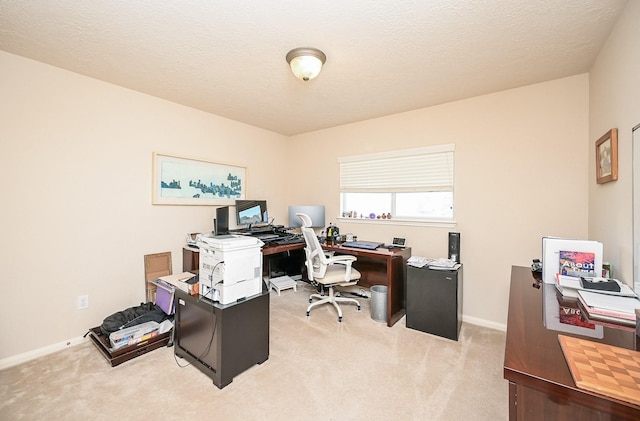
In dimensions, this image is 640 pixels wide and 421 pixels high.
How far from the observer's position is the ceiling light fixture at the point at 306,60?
1.99m

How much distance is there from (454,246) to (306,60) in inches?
91.1

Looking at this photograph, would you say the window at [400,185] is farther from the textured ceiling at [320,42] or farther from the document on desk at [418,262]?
the textured ceiling at [320,42]

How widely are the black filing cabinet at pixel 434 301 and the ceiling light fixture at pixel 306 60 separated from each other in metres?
2.06

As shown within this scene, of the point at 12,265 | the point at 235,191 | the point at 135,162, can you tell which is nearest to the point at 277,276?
the point at 235,191

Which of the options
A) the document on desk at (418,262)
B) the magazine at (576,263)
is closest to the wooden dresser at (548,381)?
the magazine at (576,263)

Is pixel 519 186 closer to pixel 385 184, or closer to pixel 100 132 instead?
pixel 385 184

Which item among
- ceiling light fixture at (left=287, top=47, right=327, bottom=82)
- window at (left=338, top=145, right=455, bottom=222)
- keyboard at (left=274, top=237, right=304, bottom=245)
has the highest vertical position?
ceiling light fixture at (left=287, top=47, right=327, bottom=82)

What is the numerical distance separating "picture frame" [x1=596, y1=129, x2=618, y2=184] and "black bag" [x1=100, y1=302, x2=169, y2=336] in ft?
12.2

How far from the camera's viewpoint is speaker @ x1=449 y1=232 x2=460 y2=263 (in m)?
2.79

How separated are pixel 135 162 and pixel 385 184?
2.92 m

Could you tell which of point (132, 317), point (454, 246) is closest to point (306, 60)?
point (454, 246)

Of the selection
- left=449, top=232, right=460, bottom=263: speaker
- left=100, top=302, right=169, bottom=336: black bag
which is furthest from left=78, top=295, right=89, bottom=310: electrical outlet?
left=449, top=232, right=460, bottom=263: speaker

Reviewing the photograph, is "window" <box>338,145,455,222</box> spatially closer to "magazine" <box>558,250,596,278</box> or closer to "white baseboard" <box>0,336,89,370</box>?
"magazine" <box>558,250,596,278</box>

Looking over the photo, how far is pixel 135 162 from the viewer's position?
2801 millimetres
